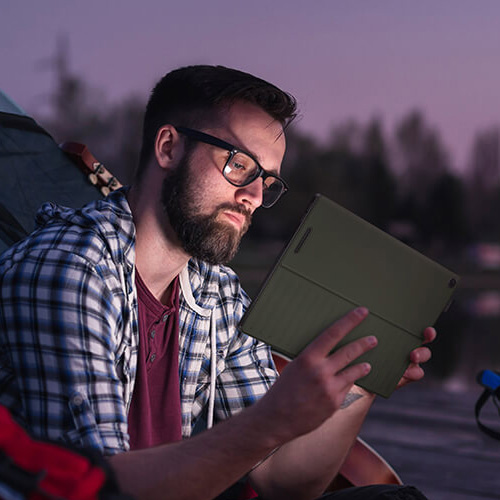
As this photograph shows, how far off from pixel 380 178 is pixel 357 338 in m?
22.9

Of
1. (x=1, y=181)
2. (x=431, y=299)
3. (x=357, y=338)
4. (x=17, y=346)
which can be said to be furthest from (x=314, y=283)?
(x=1, y=181)

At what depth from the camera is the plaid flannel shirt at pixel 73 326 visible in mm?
942

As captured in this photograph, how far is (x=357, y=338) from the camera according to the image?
3.28 ft

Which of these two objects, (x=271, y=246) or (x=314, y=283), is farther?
(x=271, y=246)

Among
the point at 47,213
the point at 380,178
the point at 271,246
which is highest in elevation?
the point at 47,213

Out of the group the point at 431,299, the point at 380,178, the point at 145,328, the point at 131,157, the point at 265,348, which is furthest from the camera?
the point at 380,178

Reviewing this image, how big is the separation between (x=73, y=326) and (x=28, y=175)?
0.85 m

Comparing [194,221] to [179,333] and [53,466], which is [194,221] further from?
[53,466]

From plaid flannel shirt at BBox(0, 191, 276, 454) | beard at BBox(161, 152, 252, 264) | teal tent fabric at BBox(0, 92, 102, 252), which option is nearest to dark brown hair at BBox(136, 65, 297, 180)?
beard at BBox(161, 152, 252, 264)

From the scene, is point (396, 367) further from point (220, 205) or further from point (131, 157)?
point (131, 157)

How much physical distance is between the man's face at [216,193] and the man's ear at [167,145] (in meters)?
0.03

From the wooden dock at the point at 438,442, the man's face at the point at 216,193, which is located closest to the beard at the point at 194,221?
the man's face at the point at 216,193

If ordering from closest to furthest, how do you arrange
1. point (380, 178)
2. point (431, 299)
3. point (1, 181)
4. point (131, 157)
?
1. point (431, 299)
2. point (1, 181)
3. point (131, 157)
4. point (380, 178)

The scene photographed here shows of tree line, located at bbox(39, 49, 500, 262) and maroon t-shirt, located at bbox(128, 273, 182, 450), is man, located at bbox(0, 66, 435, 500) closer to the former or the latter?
maroon t-shirt, located at bbox(128, 273, 182, 450)
